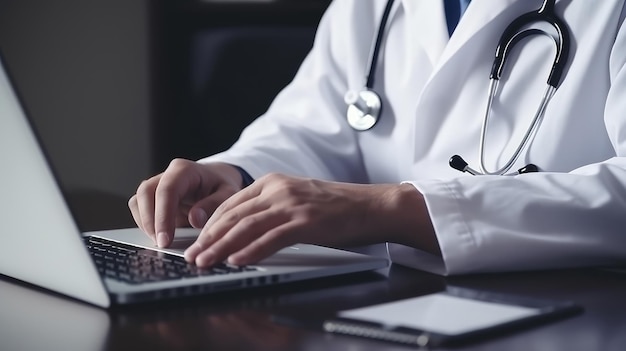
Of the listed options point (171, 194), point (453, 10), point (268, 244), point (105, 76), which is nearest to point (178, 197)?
point (171, 194)

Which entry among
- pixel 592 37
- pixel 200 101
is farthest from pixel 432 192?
pixel 200 101

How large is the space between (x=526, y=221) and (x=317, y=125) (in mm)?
625

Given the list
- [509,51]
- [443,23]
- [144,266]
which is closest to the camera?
[144,266]

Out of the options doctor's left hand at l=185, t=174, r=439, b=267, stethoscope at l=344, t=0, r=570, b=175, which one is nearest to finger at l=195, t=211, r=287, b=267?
doctor's left hand at l=185, t=174, r=439, b=267

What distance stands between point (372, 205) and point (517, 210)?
0.14m

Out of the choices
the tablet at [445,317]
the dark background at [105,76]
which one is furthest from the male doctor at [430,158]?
the dark background at [105,76]

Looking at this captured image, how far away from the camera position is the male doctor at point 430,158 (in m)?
0.86

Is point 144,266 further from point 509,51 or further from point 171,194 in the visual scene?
point 509,51

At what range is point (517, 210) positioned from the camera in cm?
89

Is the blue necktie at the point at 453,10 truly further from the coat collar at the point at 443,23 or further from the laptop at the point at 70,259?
the laptop at the point at 70,259

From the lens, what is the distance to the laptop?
0.64m

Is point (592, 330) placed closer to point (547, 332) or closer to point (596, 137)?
point (547, 332)

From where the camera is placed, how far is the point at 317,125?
4.82ft

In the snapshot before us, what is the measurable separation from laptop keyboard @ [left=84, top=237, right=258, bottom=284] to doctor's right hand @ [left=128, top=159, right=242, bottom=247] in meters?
0.06
